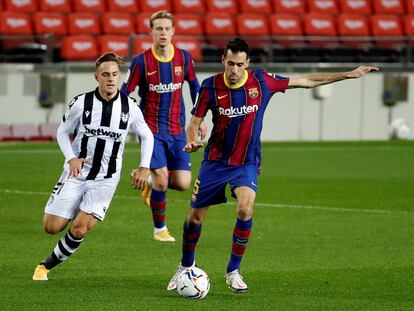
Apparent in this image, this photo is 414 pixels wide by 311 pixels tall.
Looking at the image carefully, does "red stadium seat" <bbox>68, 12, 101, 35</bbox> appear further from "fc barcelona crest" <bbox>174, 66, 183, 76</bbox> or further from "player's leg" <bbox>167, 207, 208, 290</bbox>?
"player's leg" <bbox>167, 207, 208, 290</bbox>

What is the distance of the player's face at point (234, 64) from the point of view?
9586mm

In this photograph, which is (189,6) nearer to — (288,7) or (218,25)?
(218,25)

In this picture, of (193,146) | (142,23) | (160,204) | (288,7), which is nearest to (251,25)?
(288,7)

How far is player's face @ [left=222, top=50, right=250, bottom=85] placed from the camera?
9.59 meters

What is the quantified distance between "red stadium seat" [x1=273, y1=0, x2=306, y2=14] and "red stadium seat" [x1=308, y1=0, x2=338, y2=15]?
0.25 m

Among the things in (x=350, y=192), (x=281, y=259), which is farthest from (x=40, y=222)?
(x=350, y=192)

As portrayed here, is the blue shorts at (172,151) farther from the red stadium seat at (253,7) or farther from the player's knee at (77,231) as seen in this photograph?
the red stadium seat at (253,7)

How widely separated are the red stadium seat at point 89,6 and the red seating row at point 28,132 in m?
2.89

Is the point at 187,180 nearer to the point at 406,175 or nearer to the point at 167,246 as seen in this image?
the point at 167,246

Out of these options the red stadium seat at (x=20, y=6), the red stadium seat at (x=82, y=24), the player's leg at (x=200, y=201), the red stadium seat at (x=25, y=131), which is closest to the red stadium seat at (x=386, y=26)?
the red stadium seat at (x=82, y=24)

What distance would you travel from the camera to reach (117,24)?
2544 cm

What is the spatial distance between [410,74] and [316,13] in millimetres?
2639

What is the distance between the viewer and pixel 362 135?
26422 millimetres

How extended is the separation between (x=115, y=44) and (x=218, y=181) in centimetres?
1486
